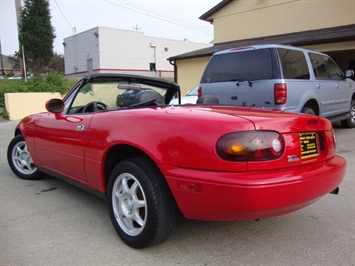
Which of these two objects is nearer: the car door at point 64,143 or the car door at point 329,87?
the car door at point 64,143

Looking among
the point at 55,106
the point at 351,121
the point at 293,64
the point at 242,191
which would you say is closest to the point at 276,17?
the point at 351,121

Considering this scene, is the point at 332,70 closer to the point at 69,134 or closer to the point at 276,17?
the point at 69,134

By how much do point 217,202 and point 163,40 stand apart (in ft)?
145

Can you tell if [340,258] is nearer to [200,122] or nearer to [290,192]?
[290,192]

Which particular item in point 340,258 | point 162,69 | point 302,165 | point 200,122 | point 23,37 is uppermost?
point 23,37

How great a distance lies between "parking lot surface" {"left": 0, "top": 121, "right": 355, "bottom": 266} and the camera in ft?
8.54

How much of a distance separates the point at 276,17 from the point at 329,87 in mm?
10083

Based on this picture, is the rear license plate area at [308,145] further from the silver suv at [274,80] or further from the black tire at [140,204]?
the silver suv at [274,80]

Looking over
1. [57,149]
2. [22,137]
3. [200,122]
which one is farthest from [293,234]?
[22,137]

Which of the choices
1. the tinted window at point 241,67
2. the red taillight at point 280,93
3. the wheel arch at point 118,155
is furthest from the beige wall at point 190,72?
the wheel arch at point 118,155

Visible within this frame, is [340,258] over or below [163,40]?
below

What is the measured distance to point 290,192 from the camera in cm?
227

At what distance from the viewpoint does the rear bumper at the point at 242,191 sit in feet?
7.14

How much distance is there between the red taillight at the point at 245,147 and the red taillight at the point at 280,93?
3.78 m
